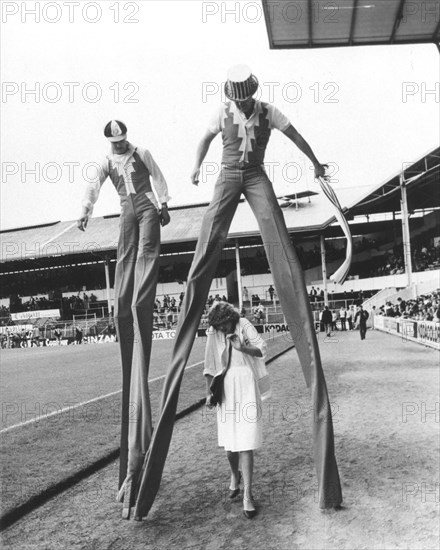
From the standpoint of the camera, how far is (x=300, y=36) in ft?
23.9

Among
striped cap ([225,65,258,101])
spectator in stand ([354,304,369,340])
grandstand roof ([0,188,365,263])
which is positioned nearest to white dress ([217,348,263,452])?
grandstand roof ([0,188,365,263])

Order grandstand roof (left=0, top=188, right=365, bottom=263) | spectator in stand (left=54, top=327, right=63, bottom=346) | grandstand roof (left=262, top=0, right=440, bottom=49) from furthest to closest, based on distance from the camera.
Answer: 1. spectator in stand (left=54, top=327, right=63, bottom=346)
2. grandstand roof (left=262, top=0, right=440, bottom=49)
3. grandstand roof (left=0, top=188, right=365, bottom=263)

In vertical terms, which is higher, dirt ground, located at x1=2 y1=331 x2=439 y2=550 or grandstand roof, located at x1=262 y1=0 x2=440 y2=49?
grandstand roof, located at x1=262 y1=0 x2=440 y2=49

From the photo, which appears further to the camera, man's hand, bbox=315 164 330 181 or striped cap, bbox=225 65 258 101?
man's hand, bbox=315 164 330 181

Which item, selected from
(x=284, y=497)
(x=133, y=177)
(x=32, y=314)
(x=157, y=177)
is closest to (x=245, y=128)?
(x=157, y=177)

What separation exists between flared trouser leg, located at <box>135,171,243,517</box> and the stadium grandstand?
1.28ft

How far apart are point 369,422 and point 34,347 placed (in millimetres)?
25276

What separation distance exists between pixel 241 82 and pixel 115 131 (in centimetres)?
96

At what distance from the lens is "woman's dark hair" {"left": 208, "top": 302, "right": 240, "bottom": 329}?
4.36m

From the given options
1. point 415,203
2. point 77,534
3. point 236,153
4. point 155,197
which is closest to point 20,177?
point 155,197

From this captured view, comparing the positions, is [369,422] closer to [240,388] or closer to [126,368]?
[240,388]

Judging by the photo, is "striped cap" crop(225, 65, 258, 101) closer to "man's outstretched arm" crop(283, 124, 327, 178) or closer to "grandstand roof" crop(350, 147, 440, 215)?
"man's outstretched arm" crop(283, 124, 327, 178)

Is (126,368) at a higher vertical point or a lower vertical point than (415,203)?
lower

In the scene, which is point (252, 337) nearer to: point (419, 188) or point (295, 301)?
point (295, 301)
